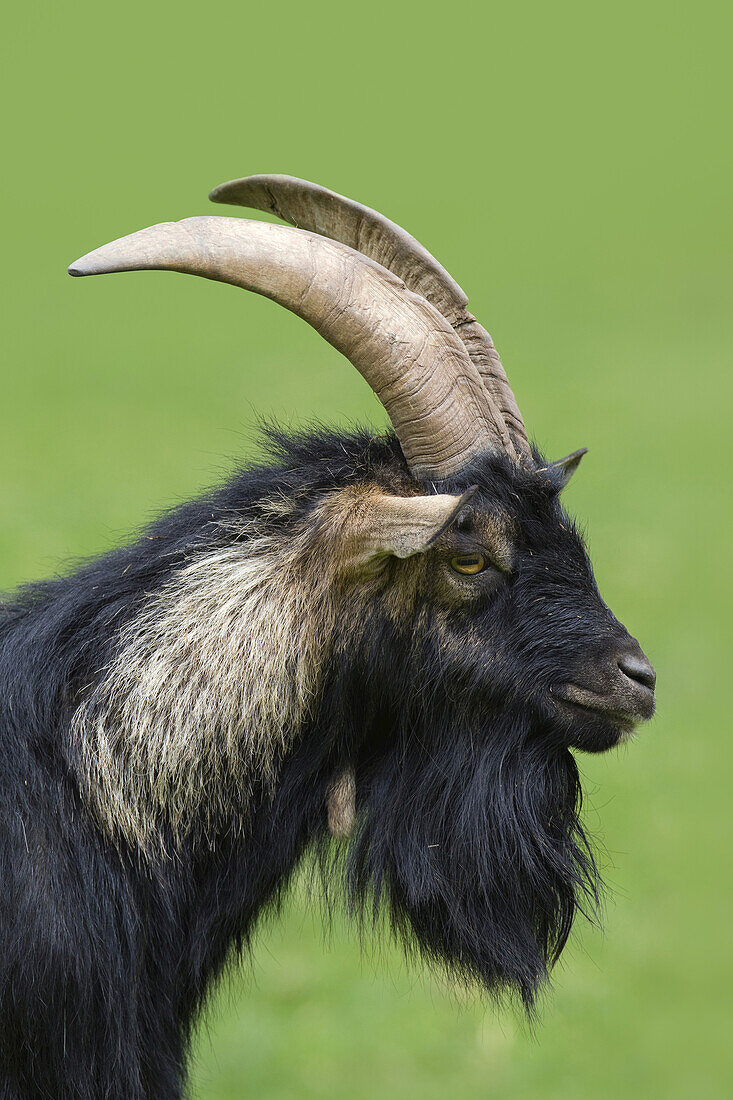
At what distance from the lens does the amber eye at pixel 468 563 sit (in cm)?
335

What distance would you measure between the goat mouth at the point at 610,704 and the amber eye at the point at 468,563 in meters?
0.39

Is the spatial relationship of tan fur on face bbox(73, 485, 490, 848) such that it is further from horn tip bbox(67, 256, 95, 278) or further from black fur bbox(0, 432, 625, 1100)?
horn tip bbox(67, 256, 95, 278)

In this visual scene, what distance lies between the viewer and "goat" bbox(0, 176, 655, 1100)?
3.29m

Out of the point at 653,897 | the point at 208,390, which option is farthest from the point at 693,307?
the point at 653,897

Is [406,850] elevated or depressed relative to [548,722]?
depressed

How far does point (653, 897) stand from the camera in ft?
24.7

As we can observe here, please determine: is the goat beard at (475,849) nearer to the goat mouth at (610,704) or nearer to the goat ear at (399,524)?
the goat mouth at (610,704)

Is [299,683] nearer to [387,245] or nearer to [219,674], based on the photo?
[219,674]

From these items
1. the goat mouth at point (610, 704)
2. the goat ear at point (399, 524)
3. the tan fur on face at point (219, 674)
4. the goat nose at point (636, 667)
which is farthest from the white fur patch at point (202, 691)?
the goat nose at point (636, 667)

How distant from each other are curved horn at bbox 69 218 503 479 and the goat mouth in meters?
0.68

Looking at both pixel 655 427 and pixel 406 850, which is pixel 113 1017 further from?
pixel 655 427

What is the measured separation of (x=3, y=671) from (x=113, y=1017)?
945 millimetres

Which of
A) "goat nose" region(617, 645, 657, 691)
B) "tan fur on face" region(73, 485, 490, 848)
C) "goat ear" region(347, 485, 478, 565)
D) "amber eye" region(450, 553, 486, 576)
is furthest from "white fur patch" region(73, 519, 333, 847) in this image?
"goat nose" region(617, 645, 657, 691)

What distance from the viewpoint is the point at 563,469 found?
367cm
